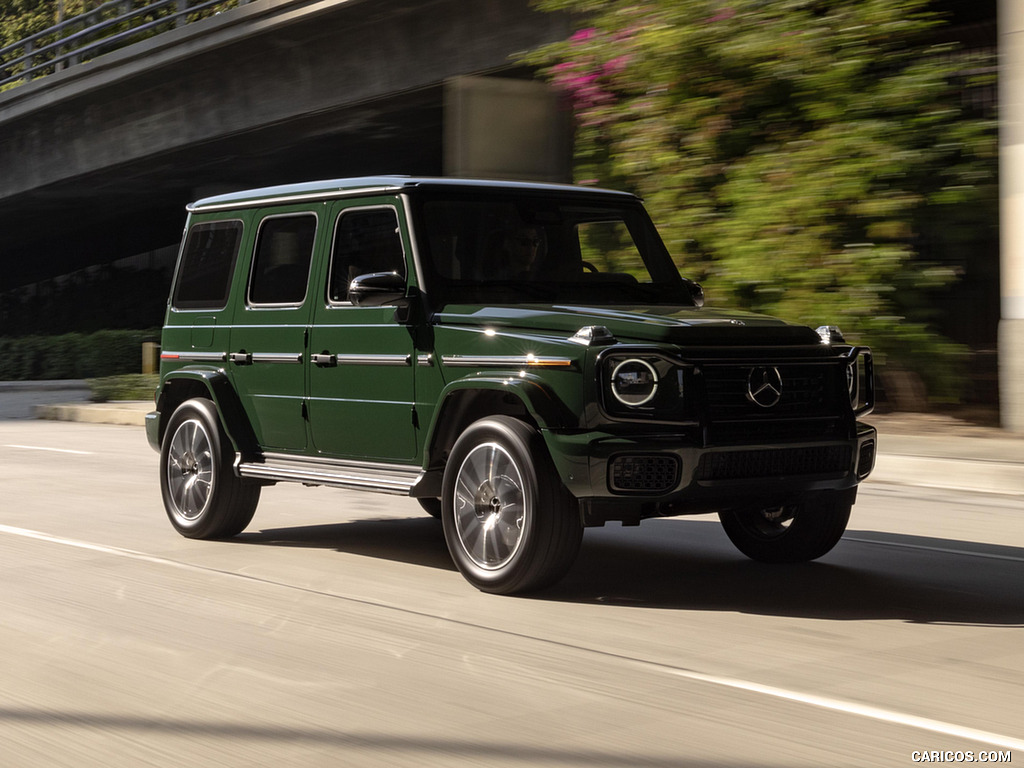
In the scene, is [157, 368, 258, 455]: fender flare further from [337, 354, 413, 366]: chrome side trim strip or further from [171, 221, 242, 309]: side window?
[337, 354, 413, 366]: chrome side trim strip

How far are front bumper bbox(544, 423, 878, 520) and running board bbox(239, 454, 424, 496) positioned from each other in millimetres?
1140

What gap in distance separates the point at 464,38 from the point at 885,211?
1042 cm

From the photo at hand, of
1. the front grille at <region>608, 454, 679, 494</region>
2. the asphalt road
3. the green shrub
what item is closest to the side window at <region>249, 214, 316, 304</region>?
the asphalt road

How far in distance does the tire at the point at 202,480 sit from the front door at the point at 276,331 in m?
0.28

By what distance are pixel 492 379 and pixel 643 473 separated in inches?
33.3

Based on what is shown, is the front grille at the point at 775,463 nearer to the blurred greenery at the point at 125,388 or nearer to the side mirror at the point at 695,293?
the side mirror at the point at 695,293

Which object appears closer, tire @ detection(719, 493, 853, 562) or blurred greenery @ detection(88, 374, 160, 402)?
tire @ detection(719, 493, 853, 562)

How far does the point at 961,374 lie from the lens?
1603cm

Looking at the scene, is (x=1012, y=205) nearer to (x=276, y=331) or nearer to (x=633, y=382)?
(x=276, y=331)

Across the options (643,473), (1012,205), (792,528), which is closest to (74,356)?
(1012,205)

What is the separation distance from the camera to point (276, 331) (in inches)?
328

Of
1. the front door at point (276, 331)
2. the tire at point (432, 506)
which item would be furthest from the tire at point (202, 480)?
the tire at point (432, 506)

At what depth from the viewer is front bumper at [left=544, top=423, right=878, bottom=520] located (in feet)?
20.7

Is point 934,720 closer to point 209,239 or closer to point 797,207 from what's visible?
point 209,239
